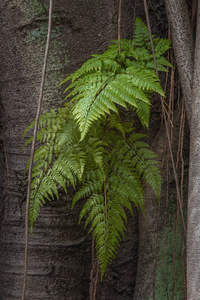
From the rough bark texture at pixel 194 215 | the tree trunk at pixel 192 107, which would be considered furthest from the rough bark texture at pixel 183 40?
the rough bark texture at pixel 194 215

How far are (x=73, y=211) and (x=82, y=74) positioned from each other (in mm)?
618

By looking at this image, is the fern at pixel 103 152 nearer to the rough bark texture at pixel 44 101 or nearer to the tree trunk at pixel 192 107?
the tree trunk at pixel 192 107

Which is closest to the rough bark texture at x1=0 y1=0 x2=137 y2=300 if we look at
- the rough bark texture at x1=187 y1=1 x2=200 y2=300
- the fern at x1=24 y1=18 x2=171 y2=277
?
the fern at x1=24 y1=18 x2=171 y2=277

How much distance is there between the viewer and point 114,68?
3.96 feet

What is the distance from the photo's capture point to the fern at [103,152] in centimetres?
Result: 119

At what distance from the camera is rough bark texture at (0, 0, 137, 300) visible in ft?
4.65

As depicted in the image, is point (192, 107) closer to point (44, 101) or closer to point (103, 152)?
point (103, 152)

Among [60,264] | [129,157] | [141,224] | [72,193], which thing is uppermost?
[129,157]

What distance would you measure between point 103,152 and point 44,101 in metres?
0.37

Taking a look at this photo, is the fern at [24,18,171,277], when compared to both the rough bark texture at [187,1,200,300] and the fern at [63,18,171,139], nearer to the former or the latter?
the fern at [63,18,171,139]

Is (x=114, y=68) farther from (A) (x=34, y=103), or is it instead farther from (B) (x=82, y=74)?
(A) (x=34, y=103)

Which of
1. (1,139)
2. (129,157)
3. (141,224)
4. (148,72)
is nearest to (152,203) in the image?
(141,224)

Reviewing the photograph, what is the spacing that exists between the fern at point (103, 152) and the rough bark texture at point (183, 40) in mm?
55

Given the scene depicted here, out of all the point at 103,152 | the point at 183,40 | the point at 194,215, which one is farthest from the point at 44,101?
the point at 194,215
